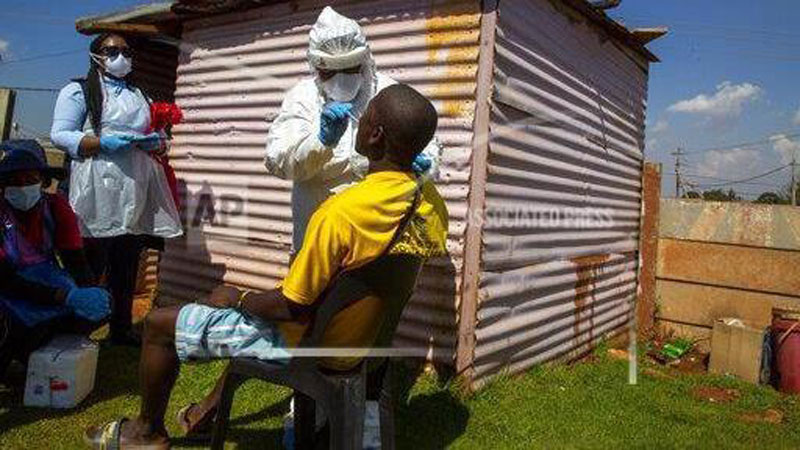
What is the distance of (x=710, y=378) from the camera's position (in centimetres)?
634

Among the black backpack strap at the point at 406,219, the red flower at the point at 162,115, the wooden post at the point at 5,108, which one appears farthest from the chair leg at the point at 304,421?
the wooden post at the point at 5,108

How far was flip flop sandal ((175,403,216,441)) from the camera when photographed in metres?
3.44

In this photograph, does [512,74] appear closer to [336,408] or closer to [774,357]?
[336,408]

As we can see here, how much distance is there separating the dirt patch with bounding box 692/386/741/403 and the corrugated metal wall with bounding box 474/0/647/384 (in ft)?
3.90

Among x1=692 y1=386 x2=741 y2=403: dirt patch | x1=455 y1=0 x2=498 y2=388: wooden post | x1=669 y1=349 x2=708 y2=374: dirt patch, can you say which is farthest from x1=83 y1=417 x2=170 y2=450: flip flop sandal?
x1=669 y1=349 x2=708 y2=374: dirt patch

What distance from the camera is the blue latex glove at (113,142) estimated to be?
4.71 metres

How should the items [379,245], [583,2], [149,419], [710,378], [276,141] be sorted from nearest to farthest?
1. [379,245]
2. [149,419]
3. [276,141]
4. [583,2]
5. [710,378]

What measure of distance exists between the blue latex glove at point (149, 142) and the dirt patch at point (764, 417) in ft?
17.1

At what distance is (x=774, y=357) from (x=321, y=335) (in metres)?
5.76

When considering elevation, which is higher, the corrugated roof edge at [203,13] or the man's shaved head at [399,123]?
the corrugated roof edge at [203,13]

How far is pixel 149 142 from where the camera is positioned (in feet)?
16.2

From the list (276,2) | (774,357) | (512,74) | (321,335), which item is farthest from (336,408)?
(774,357)

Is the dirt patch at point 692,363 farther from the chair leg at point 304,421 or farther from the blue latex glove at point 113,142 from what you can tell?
the blue latex glove at point 113,142

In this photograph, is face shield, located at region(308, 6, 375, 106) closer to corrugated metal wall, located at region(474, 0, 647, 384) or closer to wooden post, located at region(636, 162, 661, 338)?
corrugated metal wall, located at region(474, 0, 647, 384)
